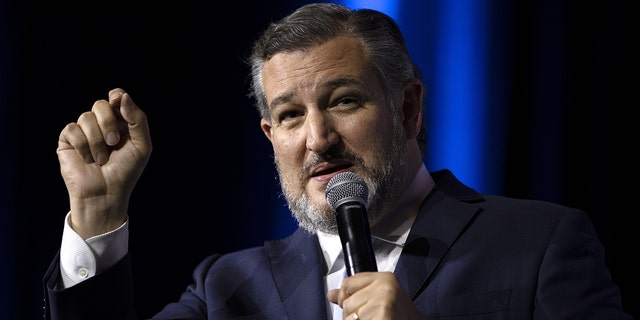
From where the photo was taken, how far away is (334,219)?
6.64 feet

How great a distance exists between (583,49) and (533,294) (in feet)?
3.13

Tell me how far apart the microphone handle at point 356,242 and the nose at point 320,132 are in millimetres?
532

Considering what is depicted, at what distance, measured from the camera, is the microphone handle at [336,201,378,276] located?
1354 mm

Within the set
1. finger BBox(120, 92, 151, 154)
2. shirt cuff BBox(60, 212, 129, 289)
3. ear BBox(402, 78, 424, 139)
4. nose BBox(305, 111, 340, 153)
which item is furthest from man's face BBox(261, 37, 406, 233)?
shirt cuff BBox(60, 212, 129, 289)

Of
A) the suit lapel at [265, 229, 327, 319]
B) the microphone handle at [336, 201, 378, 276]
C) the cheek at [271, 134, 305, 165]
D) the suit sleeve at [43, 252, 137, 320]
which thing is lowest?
the suit lapel at [265, 229, 327, 319]

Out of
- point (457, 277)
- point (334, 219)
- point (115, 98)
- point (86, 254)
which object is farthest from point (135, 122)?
point (457, 277)

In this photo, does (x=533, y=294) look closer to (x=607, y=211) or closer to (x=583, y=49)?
(x=607, y=211)

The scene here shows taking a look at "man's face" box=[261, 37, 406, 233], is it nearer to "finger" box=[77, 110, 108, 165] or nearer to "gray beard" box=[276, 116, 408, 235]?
"gray beard" box=[276, 116, 408, 235]

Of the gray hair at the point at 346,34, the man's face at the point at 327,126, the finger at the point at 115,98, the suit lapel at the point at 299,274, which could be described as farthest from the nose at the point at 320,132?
the finger at the point at 115,98

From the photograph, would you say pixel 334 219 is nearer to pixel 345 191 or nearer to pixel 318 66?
pixel 318 66

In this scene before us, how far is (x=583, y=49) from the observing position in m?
2.41

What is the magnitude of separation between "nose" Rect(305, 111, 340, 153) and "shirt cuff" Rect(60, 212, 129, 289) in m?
0.49

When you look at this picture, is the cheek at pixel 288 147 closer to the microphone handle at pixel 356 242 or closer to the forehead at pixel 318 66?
the forehead at pixel 318 66

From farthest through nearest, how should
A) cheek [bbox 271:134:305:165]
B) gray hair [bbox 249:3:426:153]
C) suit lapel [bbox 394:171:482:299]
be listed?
gray hair [bbox 249:3:426:153], cheek [bbox 271:134:305:165], suit lapel [bbox 394:171:482:299]
